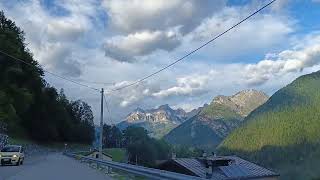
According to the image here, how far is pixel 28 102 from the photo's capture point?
279 ft

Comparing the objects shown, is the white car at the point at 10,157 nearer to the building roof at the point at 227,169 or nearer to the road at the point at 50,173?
the road at the point at 50,173

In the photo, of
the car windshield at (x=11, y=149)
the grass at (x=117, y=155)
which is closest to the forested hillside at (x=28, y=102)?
the grass at (x=117, y=155)

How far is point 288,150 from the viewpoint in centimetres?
16588

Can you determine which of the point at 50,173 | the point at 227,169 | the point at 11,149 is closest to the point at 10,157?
the point at 11,149

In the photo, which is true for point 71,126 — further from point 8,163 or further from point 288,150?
point 8,163

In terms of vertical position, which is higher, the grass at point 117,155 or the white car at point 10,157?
the grass at point 117,155

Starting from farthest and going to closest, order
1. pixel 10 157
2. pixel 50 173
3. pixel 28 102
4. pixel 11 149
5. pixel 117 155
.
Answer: pixel 117 155
pixel 28 102
pixel 11 149
pixel 10 157
pixel 50 173

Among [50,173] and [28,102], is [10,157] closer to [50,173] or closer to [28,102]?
[50,173]

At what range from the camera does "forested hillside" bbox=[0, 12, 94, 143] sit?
3071 inches

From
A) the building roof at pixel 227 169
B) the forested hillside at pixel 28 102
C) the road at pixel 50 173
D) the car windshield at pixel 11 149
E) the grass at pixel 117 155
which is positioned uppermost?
the forested hillside at pixel 28 102

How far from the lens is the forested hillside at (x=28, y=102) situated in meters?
78.0

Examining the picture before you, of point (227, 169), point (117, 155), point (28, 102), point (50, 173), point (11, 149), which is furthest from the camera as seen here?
point (117, 155)

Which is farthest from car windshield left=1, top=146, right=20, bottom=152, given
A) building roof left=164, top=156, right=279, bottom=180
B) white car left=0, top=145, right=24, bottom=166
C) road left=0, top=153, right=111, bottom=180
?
building roof left=164, top=156, right=279, bottom=180

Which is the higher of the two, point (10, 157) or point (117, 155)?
point (117, 155)
